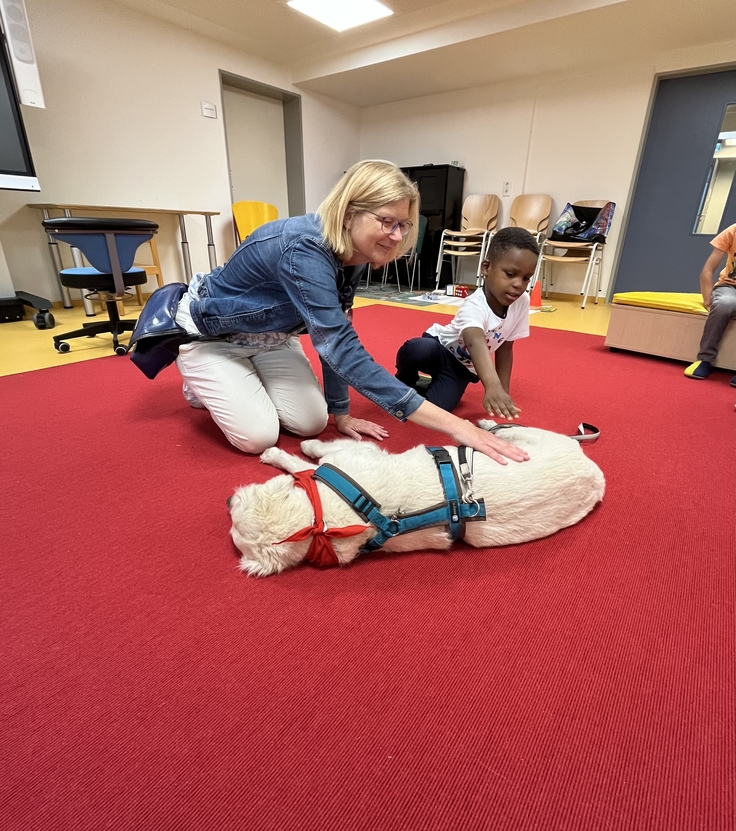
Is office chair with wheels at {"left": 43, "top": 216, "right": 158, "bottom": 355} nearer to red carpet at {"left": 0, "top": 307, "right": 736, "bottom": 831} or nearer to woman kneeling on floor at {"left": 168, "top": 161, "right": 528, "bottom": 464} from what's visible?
woman kneeling on floor at {"left": 168, "top": 161, "right": 528, "bottom": 464}

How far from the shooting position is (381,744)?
0.70m

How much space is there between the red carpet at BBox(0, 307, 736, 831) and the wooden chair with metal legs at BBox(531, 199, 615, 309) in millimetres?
4071

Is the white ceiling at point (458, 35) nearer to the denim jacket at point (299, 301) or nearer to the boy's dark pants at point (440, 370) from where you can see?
the boy's dark pants at point (440, 370)

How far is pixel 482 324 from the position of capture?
1.71 m

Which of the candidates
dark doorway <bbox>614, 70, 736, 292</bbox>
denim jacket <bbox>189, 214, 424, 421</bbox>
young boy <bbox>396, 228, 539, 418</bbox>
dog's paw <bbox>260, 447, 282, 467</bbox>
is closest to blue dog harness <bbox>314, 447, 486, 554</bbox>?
denim jacket <bbox>189, 214, 424, 421</bbox>

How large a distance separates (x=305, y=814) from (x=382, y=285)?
6294 mm

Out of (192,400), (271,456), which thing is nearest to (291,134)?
(192,400)

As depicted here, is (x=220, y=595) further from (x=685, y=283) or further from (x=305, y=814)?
(x=685, y=283)

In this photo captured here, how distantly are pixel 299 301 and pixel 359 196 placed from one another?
1.06ft

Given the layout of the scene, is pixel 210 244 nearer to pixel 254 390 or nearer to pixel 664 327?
pixel 254 390

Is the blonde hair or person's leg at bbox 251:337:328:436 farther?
person's leg at bbox 251:337:328:436

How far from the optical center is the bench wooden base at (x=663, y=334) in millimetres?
2504

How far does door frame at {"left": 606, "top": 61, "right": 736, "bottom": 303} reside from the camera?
417 cm

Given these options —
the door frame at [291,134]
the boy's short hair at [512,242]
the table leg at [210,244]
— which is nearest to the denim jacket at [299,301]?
the boy's short hair at [512,242]
